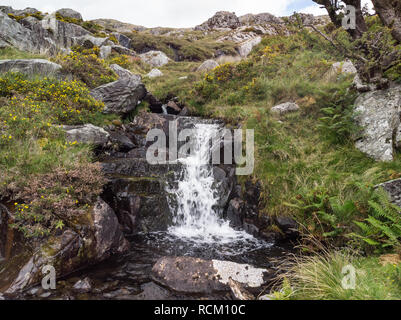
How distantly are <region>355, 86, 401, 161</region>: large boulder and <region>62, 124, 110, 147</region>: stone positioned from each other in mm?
7683

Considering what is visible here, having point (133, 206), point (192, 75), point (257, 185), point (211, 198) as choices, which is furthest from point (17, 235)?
point (192, 75)

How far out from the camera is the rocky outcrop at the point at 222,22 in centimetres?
5288

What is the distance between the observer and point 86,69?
11047 mm

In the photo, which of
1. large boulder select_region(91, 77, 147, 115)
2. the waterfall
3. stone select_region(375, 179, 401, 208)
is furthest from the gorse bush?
stone select_region(375, 179, 401, 208)

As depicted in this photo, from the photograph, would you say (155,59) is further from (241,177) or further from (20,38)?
(241,177)

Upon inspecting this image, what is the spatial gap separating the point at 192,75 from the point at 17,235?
529 inches

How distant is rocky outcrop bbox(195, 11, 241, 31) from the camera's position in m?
52.9

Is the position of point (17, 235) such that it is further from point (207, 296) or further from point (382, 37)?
point (382, 37)

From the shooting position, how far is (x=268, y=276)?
411cm

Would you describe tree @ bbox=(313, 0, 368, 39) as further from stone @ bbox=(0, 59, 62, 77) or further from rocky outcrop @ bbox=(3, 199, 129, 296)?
stone @ bbox=(0, 59, 62, 77)

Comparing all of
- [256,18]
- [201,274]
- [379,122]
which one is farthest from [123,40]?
[256,18]

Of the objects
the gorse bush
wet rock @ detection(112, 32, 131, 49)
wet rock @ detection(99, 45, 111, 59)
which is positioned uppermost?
wet rock @ detection(112, 32, 131, 49)

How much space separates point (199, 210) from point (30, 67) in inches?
345

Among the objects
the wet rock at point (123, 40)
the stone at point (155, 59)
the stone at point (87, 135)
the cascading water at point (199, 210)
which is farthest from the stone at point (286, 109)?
the wet rock at point (123, 40)
